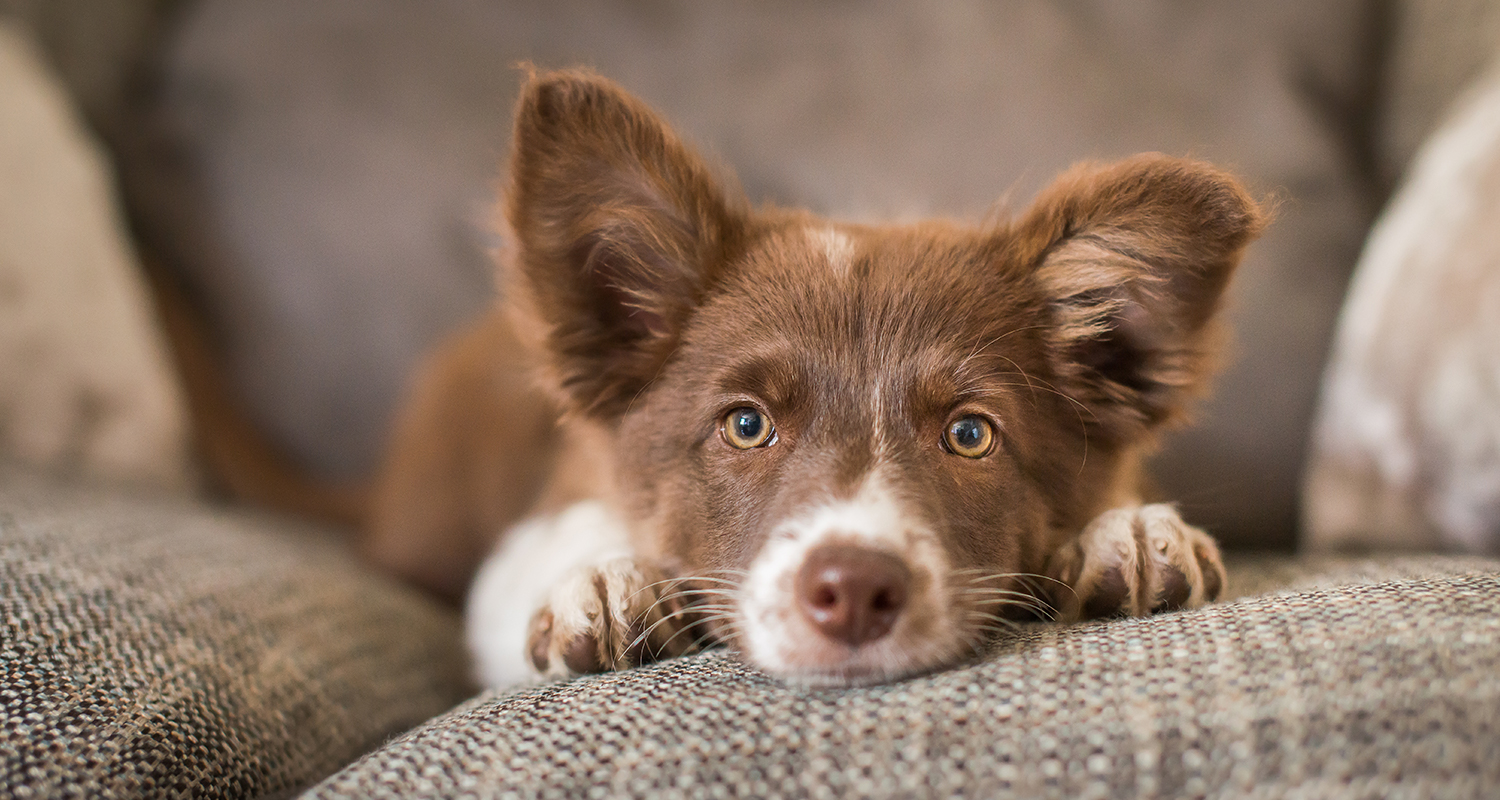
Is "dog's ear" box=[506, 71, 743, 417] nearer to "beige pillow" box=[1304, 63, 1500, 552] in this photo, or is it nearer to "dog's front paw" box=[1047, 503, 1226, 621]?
"dog's front paw" box=[1047, 503, 1226, 621]

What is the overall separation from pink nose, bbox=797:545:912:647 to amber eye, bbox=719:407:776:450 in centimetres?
37

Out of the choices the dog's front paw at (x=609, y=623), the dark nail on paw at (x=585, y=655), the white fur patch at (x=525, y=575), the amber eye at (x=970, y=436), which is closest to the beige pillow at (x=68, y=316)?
the white fur patch at (x=525, y=575)

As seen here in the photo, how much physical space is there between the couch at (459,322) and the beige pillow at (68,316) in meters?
0.01

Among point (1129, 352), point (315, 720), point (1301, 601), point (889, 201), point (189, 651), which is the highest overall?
point (889, 201)

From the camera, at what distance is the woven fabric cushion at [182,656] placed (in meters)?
1.23

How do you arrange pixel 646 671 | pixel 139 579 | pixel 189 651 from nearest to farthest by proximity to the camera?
pixel 646 671, pixel 189 651, pixel 139 579

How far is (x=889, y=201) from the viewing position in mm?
2826

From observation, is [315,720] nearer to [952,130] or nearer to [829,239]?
[829,239]

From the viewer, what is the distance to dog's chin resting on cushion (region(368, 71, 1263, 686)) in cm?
139

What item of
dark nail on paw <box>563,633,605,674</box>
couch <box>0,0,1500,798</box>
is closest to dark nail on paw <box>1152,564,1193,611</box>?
couch <box>0,0,1500,798</box>

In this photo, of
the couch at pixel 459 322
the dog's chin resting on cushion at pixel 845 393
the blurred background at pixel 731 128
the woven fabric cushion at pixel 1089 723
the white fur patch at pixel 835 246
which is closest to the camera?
the woven fabric cushion at pixel 1089 723

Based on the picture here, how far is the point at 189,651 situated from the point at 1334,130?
313 centimetres

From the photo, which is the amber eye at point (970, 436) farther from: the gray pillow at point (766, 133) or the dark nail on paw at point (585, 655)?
the gray pillow at point (766, 133)

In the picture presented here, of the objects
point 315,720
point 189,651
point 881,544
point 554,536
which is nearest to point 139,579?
point 189,651
